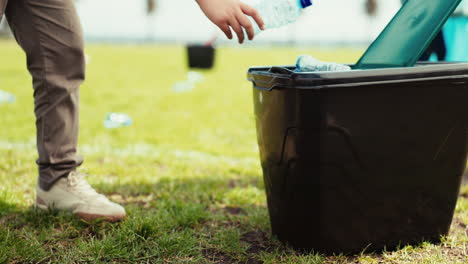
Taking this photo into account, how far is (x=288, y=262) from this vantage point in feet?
5.82

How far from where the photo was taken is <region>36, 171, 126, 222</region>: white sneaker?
2150 mm

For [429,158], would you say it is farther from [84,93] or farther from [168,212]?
[84,93]

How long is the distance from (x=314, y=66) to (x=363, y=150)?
1.28ft

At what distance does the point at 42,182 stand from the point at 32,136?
8.87 ft

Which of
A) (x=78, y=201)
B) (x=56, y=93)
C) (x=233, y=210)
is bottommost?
(x=233, y=210)

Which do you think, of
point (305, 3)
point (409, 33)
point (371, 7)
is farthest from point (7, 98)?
point (371, 7)

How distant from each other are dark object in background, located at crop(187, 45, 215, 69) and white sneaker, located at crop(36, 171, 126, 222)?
8.17m

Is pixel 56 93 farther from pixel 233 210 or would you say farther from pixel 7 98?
pixel 7 98

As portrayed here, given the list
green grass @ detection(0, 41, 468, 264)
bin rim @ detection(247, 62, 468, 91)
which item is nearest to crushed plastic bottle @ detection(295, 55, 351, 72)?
bin rim @ detection(247, 62, 468, 91)

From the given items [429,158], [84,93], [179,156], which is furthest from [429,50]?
[84,93]

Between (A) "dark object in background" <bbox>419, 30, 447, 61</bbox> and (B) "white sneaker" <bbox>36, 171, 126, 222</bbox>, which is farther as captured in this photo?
(A) "dark object in background" <bbox>419, 30, 447, 61</bbox>

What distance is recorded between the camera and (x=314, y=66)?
1.83m

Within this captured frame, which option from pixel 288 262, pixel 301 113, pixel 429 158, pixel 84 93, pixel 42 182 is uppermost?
pixel 301 113

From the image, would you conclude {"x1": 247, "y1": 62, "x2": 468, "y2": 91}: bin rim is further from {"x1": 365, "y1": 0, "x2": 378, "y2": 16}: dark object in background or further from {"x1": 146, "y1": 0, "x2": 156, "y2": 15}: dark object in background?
{"x1": 146, "y1": 0, "x2": 156, "y2": 15}: dark object in background
